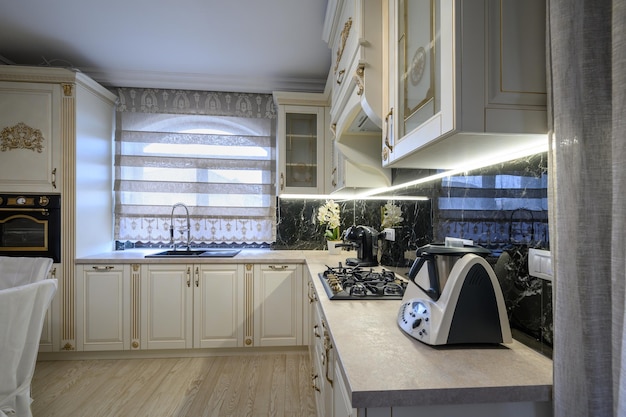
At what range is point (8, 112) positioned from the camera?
2.51 m

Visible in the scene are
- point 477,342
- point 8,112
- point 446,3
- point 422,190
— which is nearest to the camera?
point 446,3

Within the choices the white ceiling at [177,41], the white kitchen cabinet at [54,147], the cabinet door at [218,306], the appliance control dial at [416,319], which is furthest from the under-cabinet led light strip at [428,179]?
the white kitchen cabinet at [54,147]

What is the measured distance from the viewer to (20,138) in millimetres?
2516

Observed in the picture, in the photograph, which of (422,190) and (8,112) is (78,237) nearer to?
(8,112)

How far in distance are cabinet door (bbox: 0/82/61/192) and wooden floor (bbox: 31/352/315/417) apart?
1.55 metres

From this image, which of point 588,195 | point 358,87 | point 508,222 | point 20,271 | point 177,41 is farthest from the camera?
point 177,41

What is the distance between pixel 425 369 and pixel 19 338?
65.7 inches

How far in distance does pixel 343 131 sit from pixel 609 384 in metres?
1.45

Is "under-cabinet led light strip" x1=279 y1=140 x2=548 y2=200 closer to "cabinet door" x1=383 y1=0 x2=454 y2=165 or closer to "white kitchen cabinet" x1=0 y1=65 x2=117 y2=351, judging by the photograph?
"cabinet door" x1=383 y1=0 x2=454 y2=165

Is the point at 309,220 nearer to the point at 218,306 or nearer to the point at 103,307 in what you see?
the point at 218,306

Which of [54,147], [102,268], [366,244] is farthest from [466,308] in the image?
[54,147]

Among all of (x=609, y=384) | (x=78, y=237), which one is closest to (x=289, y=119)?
(x=78, y=237)

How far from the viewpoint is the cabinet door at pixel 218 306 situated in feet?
8.87

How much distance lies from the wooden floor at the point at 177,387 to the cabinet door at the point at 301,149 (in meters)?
1.59
